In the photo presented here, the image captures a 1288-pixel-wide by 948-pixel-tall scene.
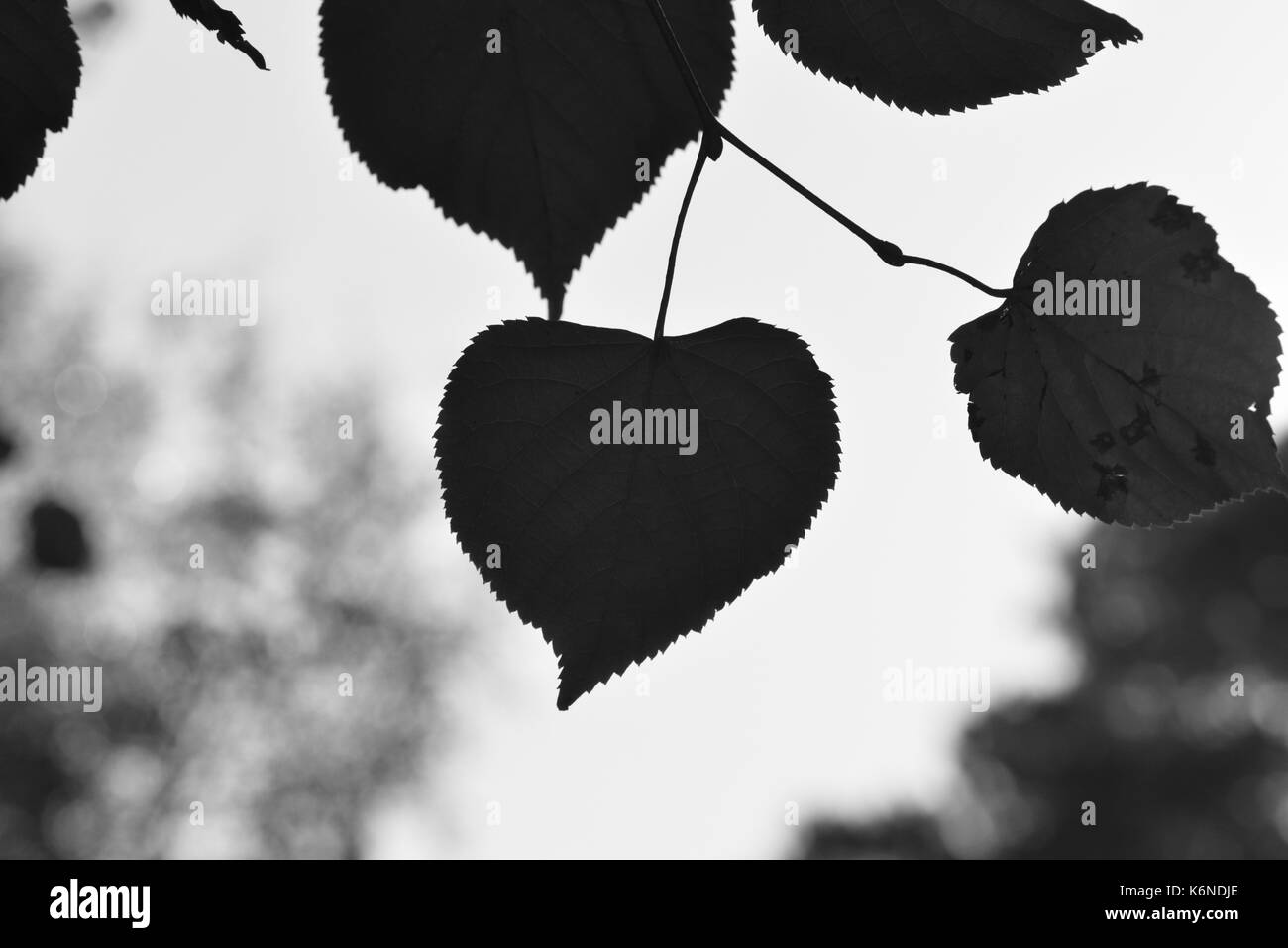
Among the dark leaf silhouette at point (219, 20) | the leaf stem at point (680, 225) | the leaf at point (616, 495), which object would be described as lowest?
the leaf at point (616, 495)

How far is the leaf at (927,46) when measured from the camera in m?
0.41

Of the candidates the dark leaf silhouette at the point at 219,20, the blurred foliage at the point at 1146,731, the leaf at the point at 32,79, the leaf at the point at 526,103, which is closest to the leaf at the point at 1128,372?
the leaf at the point at 526,103

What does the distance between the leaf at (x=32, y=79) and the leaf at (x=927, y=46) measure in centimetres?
30

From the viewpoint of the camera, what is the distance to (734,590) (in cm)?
42

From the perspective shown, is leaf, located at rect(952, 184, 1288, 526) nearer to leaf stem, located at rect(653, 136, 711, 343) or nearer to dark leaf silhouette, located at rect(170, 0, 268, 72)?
leaf stem, located at rect(653, 136, 711, 343)

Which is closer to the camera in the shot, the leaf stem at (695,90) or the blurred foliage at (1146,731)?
the leaf stem at (695,90)

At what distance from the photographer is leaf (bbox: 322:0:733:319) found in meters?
0.46

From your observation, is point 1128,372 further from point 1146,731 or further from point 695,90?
point 1146,731

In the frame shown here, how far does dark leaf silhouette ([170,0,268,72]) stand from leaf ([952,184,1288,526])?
29 centimetres

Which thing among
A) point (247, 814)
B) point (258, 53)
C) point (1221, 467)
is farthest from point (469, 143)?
point (247, 814)

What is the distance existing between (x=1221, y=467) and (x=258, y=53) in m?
0.39

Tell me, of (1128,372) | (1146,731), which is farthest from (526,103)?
(1146,731)

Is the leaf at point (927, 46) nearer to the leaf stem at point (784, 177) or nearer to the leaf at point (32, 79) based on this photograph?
the leaf stem at point (784, 177)

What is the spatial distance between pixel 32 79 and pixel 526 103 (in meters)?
0.21
